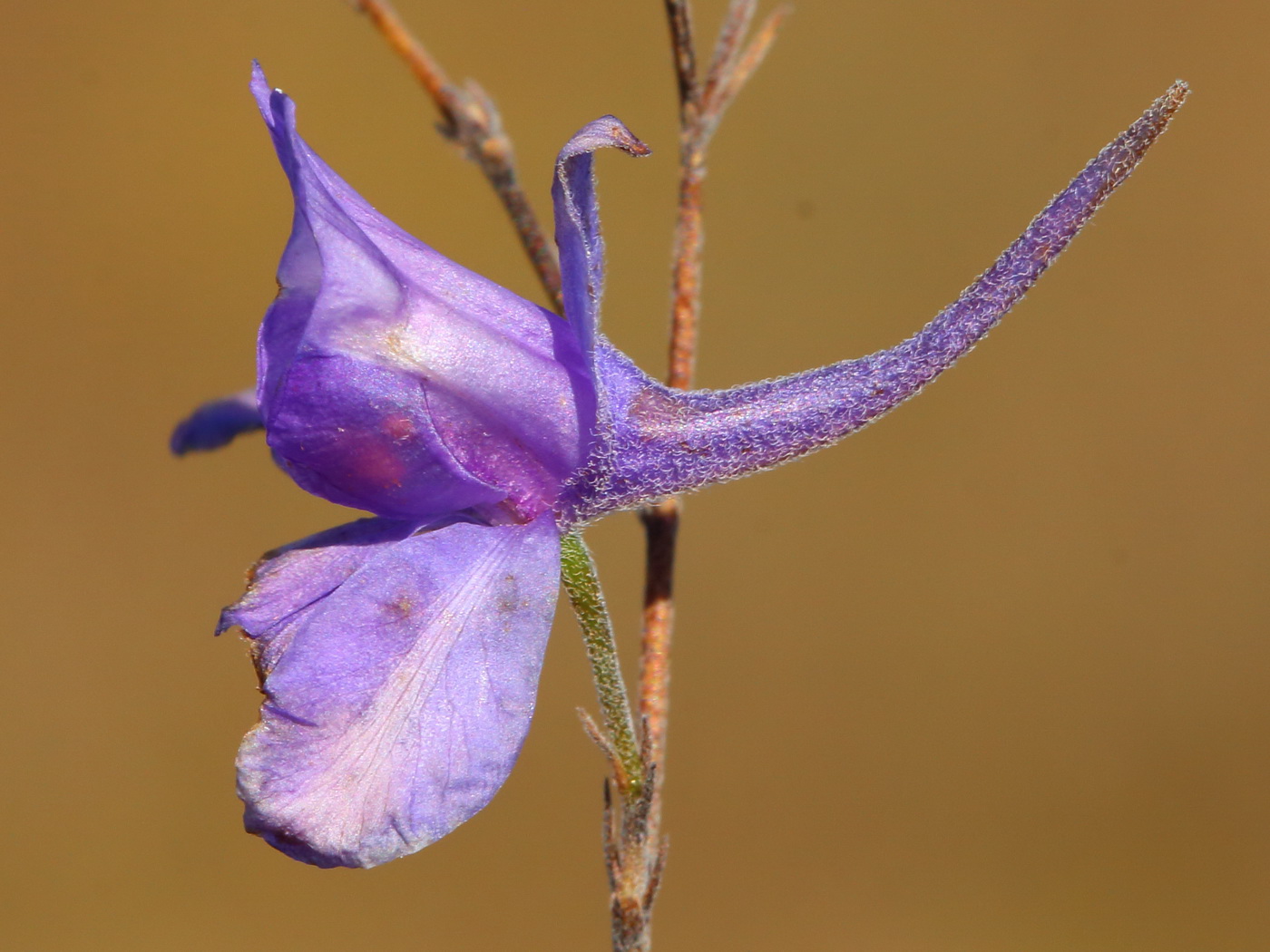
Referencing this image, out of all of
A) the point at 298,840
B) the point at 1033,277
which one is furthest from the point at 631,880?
the point at 1033,277

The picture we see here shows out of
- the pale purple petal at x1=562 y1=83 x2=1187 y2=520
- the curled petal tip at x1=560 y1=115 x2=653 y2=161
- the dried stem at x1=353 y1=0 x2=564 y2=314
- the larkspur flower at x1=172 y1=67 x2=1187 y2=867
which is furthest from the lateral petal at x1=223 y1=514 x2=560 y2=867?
the dried stem at x1=353 y1=0 x2=564 y2=314

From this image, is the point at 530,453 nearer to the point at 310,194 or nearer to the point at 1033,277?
the point at 310,194

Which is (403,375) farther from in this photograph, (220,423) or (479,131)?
(479,131)

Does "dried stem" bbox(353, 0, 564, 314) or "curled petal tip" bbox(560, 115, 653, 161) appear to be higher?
"dried stem" bbox(353, 0, 564, 314)

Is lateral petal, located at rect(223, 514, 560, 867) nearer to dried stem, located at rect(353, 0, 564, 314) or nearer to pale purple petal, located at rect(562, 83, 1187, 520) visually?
pale purple petal, located at rect(562, 83, 1187, 520)

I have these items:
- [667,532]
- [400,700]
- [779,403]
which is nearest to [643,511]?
[667,532]
